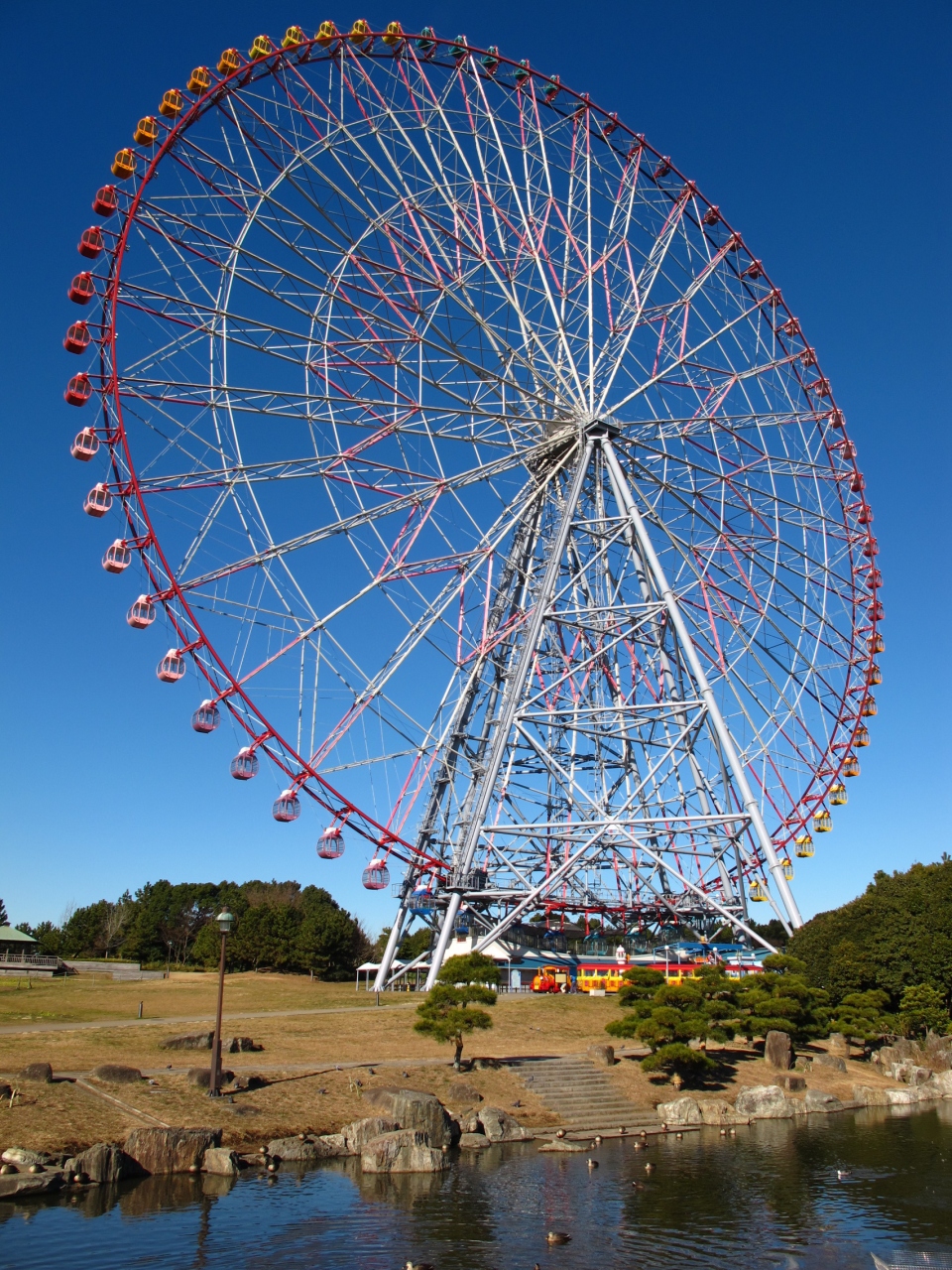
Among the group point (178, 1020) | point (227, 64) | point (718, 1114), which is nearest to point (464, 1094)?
point (718, 1114)

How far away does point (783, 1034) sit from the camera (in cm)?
3266

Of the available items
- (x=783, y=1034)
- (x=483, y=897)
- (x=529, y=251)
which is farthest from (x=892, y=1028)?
(x=529, y=251)

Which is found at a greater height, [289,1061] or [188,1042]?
[188,1042]

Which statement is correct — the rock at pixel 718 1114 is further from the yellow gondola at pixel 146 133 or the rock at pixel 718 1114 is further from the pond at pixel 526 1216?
the yellow gondola at pixel 146 133

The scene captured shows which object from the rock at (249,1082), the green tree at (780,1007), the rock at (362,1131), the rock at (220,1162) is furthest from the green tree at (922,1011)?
the rock at (220,1162)

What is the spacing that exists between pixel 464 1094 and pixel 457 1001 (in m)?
3.35

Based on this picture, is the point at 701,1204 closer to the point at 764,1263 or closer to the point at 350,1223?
the point at 764,1263

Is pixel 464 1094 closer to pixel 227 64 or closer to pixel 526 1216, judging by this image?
pixel 526 1216

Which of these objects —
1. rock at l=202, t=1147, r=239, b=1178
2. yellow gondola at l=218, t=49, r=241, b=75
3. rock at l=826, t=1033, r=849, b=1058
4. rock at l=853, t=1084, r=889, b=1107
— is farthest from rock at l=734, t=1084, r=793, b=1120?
yellow gondola at l=218, t=49, r=241, b=75

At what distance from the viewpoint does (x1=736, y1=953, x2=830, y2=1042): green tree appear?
106ft

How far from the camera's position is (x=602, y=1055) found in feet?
98.9

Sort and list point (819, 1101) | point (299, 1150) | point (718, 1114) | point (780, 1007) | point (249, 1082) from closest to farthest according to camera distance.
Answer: point (299, 1150) < point (249, 1082) < point (718, 1114) < point (819, 1101) < point (780, 1007)

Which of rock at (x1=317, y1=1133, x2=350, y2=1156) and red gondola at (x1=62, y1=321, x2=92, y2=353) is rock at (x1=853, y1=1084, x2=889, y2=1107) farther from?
red gondola at (x1=62, y1=321, x2=92, y2=353)

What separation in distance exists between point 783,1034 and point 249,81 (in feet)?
113
